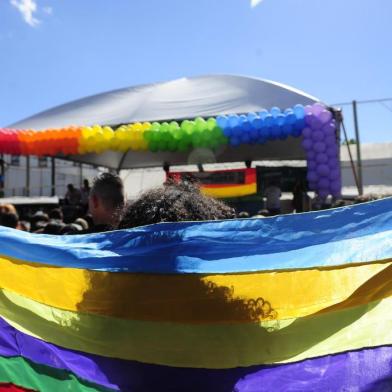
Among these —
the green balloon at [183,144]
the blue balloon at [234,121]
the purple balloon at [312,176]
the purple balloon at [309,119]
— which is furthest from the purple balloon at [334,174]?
the green balloon at [183,144]

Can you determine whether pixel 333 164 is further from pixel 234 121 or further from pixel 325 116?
pixel 234 121

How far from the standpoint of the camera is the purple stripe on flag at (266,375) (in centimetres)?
122

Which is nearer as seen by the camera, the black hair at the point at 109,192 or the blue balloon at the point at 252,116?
the black hair at the point at 109,192

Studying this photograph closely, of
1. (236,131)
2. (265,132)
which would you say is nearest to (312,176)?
(265,132)

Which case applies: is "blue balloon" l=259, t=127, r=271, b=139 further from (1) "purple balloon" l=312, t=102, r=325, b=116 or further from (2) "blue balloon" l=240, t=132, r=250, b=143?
(1) "purple balloon" l=312, t=102, r=325, b=116

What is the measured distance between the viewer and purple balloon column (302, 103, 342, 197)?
279 inches

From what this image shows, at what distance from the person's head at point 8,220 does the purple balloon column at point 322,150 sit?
4553 millimetres

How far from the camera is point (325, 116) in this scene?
710cm

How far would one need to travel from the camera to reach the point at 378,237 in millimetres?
1526

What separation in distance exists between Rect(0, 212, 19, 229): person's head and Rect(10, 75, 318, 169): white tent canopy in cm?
492

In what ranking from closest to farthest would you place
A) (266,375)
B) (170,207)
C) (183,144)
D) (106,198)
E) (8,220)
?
(266,375) → (170,207) → (106,198) → (8,220) → (183,144)

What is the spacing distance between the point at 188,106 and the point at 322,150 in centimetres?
305

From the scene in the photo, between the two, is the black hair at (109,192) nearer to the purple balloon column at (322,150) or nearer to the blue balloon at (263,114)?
the purple balloon column at (322,150)

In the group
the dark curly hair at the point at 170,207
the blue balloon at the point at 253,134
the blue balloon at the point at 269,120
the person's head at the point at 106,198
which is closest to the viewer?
the dark curly hair at the point at 170,207
